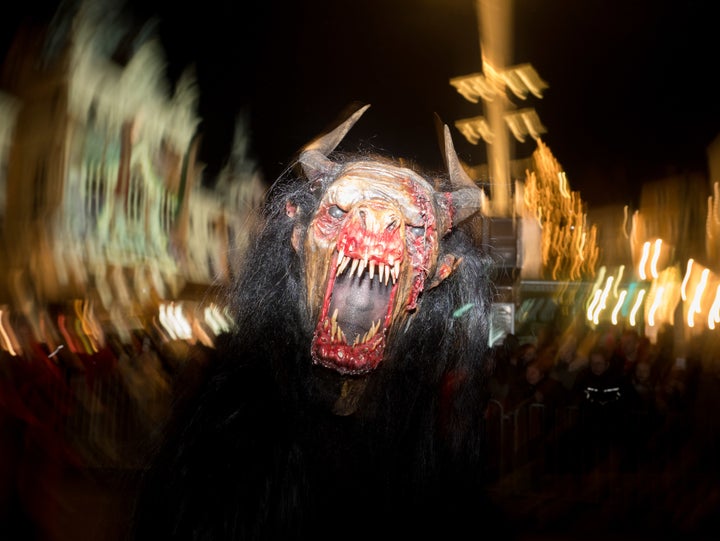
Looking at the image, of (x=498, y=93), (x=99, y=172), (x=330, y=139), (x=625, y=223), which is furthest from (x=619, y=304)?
(x=330, y=139)

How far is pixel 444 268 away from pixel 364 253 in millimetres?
565

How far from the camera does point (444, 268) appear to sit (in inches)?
97.6

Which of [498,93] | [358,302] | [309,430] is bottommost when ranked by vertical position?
[309,430]

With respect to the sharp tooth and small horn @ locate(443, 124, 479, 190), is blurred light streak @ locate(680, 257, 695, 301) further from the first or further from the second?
the sharp tooth

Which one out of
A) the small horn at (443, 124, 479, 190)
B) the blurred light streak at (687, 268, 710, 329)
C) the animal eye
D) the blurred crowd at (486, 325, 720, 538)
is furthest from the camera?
the blurred light streak at (687, 268, 710, 329)

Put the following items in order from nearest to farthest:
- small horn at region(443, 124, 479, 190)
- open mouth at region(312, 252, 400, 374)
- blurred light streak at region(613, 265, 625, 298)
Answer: open mouth at region(312, 252, 400, 374)
small horn at region(443, 124, 479, 190)
blurred light streak at region(613, 265, 625, 298)

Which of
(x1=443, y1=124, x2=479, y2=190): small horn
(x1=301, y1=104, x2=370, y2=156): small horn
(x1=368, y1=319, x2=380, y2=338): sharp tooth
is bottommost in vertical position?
(x1=368, y1=319, x2=380, y2=338): sharp tooth

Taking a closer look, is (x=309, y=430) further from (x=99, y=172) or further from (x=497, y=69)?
(x=99, y=172)

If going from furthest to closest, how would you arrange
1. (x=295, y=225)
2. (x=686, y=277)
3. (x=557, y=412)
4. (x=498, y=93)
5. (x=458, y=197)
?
(x=686, y=277), (x=498, y=93), (x=557, y=412), (x=458, y=197), (x=295, y=225)

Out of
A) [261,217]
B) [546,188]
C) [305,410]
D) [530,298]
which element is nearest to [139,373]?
[261,217]

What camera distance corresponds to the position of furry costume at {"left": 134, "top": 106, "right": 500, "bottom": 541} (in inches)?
79.3

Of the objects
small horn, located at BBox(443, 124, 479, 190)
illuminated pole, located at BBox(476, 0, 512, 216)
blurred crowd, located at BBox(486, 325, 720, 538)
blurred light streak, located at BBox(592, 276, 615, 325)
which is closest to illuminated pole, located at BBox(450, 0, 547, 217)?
illuminated pole, located at BBox(476, 0, 512, 216)

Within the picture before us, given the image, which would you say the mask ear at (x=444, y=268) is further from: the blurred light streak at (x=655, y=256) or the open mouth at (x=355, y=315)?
the blurred light streak at (x=655, y=256)

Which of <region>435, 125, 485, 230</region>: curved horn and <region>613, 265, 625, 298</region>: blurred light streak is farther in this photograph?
<region>613, 265, 625, 298</region>: blurred light streak
